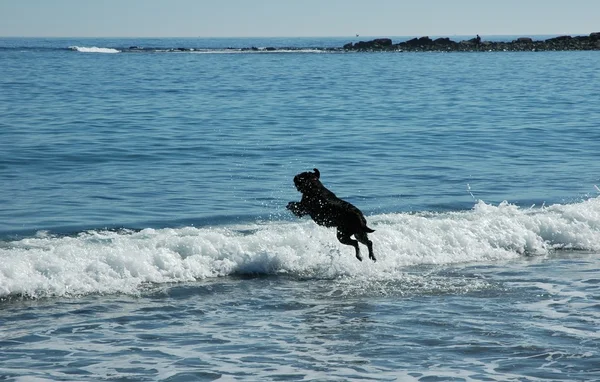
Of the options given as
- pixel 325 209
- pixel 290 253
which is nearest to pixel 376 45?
pixel 290 253

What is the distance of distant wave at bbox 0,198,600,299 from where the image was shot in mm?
13594

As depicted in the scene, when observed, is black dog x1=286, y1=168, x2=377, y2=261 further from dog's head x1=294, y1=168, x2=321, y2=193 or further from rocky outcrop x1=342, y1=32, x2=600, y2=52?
rocky outcrop x1=342, y1=32, x2=600, y2=52

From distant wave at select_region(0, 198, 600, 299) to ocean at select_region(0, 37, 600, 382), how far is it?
0.04m

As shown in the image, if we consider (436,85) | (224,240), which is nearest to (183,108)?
(436,85)

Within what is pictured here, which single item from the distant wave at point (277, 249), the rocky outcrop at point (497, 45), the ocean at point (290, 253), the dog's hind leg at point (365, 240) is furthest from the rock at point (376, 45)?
the dog's hind leg at point (365, 240)

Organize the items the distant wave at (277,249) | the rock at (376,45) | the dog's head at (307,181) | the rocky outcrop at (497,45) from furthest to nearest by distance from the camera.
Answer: the rock at (376,45), the rocky outcrop at (497,45), the distant wave at (277,249), the dog's head at (307,181)

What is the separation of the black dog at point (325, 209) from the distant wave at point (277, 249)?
84cm

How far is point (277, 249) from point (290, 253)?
0.99 feet

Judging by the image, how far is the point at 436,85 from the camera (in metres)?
56.3

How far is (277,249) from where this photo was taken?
15258mm

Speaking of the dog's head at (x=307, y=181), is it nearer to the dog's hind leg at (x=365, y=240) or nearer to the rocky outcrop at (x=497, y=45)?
the dog's hind leg at (x=365, y=240)

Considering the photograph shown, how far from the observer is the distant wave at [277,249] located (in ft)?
44.6

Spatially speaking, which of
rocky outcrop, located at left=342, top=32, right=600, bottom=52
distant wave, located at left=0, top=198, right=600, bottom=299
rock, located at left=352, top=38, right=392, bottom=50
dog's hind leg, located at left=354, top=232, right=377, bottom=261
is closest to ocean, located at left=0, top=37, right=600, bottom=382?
distant wave, located at left=0, top=198, right=600, bottom=299

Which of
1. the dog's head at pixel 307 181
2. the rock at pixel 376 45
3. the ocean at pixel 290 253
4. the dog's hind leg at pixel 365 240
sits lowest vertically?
the ocean at pixel 290 253
